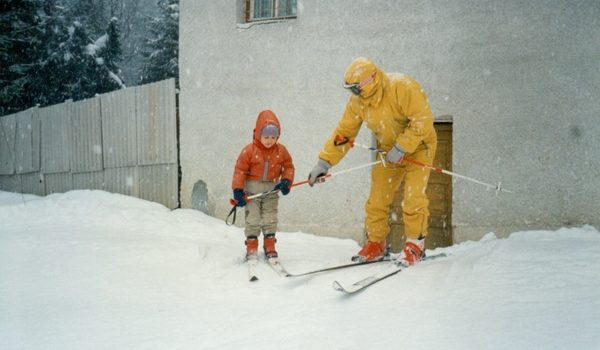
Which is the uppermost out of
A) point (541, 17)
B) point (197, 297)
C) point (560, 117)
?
point (541, 17)

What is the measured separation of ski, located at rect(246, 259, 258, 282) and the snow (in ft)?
0.22

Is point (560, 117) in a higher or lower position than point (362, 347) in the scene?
higher

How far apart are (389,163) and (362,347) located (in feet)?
7.56

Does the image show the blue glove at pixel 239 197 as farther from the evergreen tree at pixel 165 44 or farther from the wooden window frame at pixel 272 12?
the evergreen tree at pixel 165 44

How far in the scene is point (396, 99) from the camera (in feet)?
13.5

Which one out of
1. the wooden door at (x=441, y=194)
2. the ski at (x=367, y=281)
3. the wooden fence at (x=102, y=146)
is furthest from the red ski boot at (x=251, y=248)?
the wooden fence at (x=102, y=146)

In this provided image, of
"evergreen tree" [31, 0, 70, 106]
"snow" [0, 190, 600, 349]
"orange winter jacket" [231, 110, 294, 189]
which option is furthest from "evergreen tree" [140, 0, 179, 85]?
"orange winter jacket" [231, 110, 294, 189]

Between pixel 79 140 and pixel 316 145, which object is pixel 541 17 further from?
pixel 79 140

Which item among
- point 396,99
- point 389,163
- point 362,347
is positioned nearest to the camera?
point 362,347

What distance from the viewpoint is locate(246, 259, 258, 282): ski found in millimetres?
3996

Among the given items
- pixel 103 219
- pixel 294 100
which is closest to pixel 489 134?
pixel 294 100

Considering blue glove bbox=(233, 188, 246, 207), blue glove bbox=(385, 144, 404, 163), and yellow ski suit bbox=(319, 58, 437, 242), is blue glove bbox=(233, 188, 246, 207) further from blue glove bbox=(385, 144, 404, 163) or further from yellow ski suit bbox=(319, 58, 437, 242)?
blue glove bbox=(385, 144, 404, 163)

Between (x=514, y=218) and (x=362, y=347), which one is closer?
(x=362, y=347)

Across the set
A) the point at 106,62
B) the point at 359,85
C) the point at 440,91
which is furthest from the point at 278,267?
the point at 106,62
